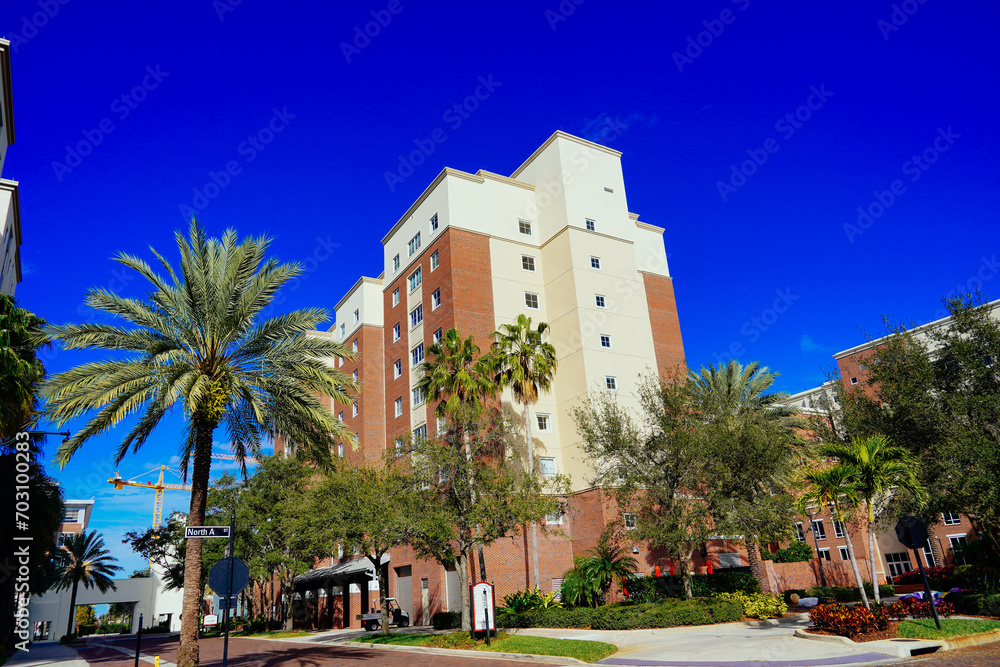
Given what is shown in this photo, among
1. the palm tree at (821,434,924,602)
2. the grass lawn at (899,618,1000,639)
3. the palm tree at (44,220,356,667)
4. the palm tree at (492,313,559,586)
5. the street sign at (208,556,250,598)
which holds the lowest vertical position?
the grass lawn at (899,618,1000,639)

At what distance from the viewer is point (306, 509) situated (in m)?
33.8

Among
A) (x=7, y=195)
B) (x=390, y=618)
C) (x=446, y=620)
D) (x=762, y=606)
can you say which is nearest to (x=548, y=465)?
(x=446, y=620)

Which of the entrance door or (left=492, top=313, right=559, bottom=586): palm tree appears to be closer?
(left=492, top=313, right=559, bottom=586): palm tree

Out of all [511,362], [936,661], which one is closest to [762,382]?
[511,362]

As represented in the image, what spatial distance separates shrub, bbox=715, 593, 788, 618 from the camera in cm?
2691

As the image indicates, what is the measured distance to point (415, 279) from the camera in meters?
50.3

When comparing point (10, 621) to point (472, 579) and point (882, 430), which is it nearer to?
point (472, 579)

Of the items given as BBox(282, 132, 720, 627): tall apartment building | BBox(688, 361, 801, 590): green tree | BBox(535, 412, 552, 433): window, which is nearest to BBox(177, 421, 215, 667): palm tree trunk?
BBox(688, 361, 801, 590): green tree

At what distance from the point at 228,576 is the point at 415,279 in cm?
3784

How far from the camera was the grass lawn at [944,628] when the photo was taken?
16719 millimetres

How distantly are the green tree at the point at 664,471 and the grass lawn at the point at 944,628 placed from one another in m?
11.2

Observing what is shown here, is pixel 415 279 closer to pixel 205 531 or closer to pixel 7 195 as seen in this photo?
pixel 7 195

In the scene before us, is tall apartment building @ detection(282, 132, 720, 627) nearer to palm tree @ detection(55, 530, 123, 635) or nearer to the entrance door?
the entrance door

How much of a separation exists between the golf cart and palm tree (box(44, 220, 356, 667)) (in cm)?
2163
